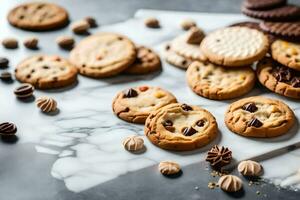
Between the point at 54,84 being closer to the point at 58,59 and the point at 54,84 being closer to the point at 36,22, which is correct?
the point at 58,59

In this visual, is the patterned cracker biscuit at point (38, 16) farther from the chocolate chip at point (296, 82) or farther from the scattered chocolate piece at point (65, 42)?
the chocolate chip at point (296, 82)

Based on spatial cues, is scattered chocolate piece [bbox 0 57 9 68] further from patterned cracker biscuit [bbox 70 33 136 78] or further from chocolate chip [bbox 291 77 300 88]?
chocolate chip [bbox 291 77 300 88]

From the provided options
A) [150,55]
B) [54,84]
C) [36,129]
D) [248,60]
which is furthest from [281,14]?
[36,129]

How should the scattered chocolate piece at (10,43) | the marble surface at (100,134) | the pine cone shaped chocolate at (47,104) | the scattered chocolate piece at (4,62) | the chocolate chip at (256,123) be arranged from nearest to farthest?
the marble surface at (100,134) < the chocolate chip at (256,123) < the pine cone shaped chocolate at (47,104) < the scattered chocolate piece at (4,62) < the scattered chocolate piece at (10,43)

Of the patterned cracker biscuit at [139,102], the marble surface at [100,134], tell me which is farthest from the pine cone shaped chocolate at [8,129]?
the patterned cracker biscuit at [139,102]

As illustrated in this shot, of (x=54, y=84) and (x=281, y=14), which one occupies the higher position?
(x=281, y=14)

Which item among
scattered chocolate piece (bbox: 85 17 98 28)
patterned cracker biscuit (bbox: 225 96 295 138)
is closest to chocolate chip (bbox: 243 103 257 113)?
patterned cracker biscuit (bbox: 225 96 295 138)

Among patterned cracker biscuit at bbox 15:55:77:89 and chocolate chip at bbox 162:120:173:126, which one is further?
patterned cracker biscuit at bbox 15:55:77:89
